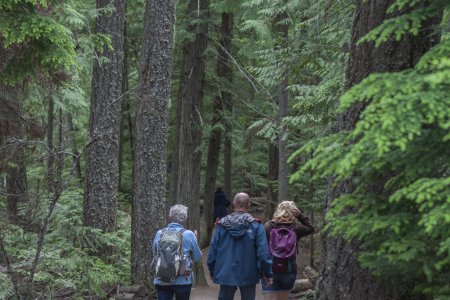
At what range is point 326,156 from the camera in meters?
3.12

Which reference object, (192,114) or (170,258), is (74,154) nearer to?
(170,258)

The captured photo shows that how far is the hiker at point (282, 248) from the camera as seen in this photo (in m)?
7.51

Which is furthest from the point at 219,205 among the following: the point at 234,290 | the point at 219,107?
the point at 234,290

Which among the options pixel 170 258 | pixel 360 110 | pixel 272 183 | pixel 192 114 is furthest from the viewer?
pixel 272 183

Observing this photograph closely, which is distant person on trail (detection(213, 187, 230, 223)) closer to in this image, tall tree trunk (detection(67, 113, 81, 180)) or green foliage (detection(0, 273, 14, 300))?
tall tree trunk (detection(67, 113, 81, 180))

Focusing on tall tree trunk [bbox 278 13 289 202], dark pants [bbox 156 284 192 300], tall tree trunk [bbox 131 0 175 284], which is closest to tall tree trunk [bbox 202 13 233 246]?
tall tree trunk [bbox 278 13 289 202]

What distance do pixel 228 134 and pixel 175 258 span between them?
11424mm

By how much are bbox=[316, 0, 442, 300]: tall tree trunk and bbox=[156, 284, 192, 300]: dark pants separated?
2.41 meters

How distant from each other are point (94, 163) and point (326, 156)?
31.7 ft

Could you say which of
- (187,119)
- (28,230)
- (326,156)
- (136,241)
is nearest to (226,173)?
(187,119)

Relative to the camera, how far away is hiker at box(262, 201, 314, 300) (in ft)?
24.6

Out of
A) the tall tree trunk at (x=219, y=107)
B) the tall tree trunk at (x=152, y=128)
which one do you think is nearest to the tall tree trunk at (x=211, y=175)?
the tall tree trunk at (x=219, y=107)

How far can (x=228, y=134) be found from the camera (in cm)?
1791

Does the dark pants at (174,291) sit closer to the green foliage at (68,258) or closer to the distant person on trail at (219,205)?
the green foliage at (68,258)
